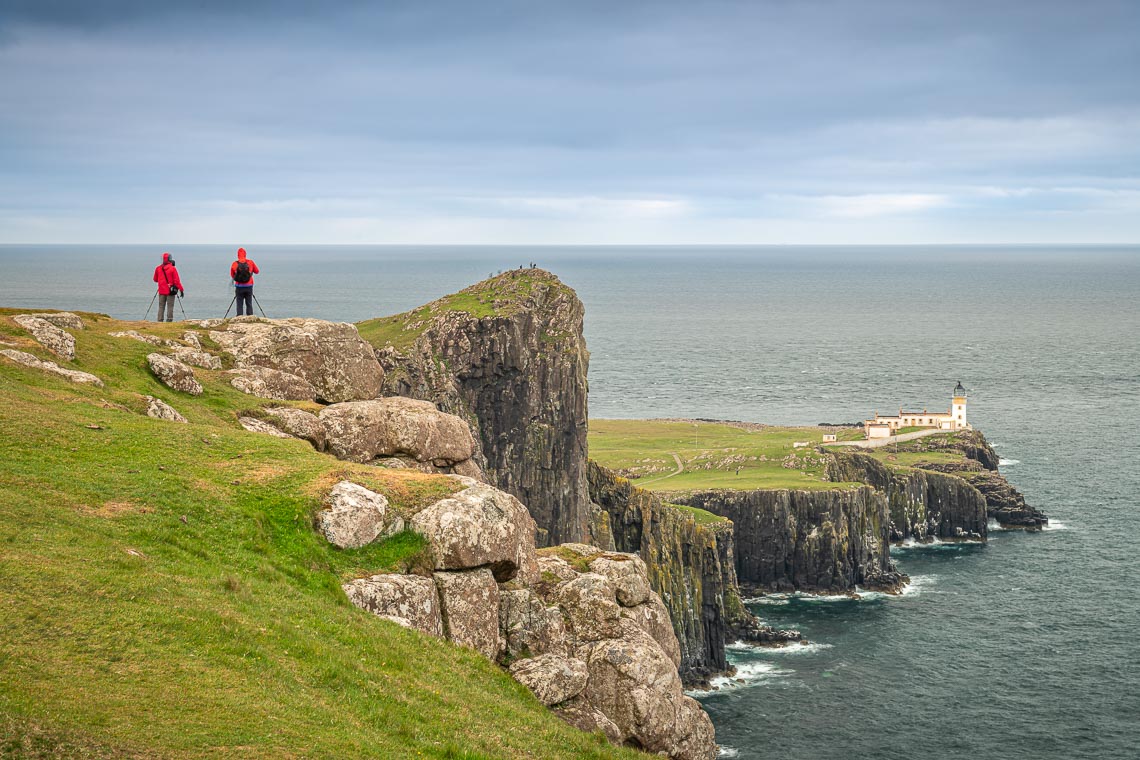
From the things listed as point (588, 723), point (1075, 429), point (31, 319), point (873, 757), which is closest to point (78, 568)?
point (588, 723)

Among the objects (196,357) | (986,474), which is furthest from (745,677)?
(986,474)

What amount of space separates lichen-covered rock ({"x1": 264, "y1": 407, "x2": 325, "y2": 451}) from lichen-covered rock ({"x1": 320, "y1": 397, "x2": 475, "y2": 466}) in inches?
13.4

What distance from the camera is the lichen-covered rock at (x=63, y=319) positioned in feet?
159

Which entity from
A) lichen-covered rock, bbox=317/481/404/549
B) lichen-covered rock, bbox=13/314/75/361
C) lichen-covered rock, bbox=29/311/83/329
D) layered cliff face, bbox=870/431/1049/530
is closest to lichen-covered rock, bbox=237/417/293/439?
lichen-covered rock, bbox=13/314/75/361

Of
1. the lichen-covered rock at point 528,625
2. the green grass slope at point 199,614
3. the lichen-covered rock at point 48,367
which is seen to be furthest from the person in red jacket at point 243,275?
the lichen-covered rock at point 528,625

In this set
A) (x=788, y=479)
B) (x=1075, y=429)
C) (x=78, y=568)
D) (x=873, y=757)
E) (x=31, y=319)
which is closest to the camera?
(x=78, y=568)

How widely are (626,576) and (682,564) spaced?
66.5m

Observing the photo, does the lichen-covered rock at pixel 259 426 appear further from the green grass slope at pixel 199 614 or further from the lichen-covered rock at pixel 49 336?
the lichen-covered rock at pixel 49 336

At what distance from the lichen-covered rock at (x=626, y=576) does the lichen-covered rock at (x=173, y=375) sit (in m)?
19.7

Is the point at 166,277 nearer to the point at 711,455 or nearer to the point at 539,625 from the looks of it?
the point at 539,625

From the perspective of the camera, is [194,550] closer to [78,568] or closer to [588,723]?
[78,568]

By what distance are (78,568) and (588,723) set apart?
1556cm

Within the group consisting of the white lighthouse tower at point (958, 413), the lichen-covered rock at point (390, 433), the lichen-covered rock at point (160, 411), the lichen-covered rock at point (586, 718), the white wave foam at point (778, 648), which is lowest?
the white wave foam at point (778, 648)

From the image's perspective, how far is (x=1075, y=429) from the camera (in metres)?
Answer: 199
